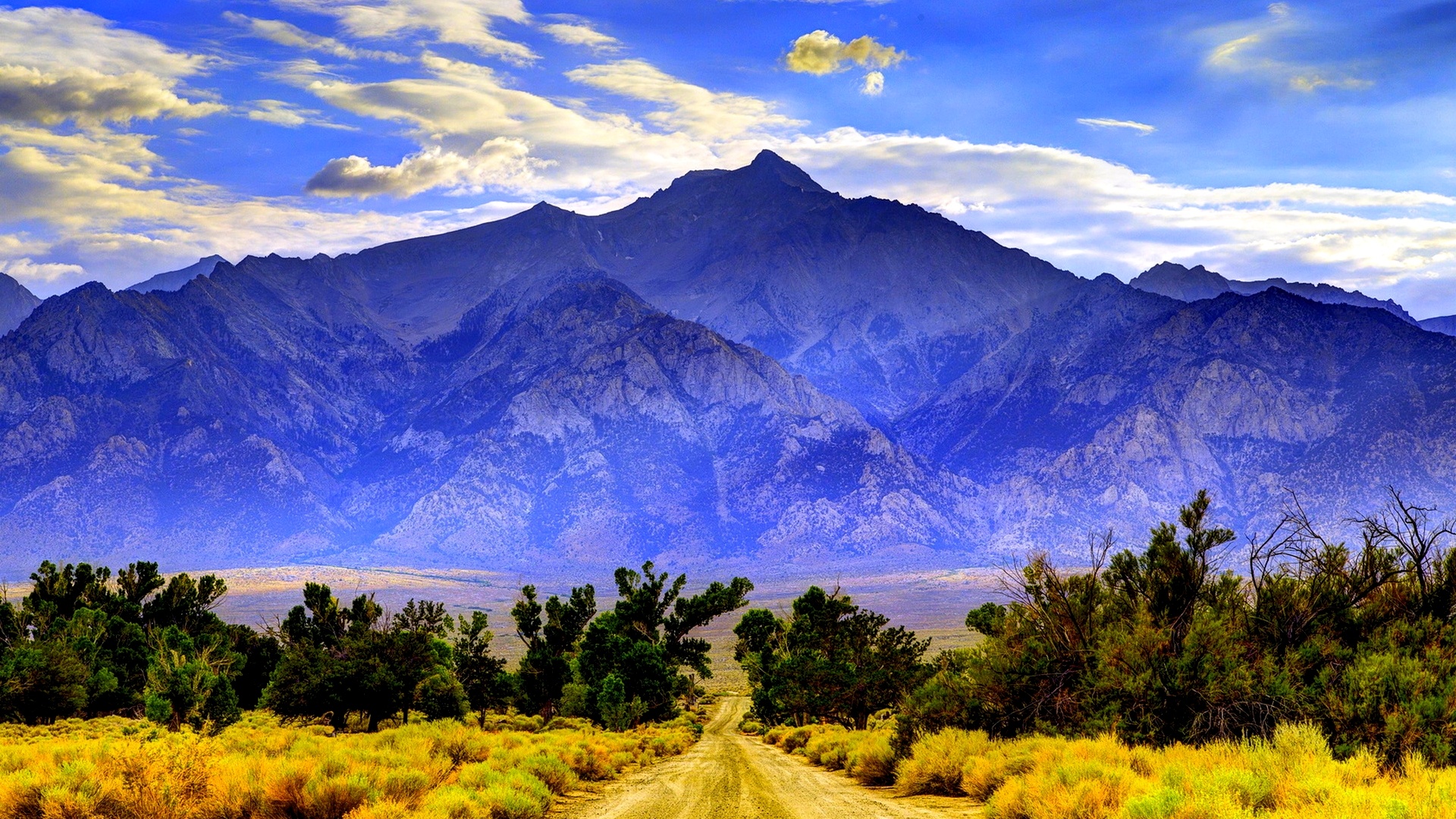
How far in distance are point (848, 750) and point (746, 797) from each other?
35.9 feet

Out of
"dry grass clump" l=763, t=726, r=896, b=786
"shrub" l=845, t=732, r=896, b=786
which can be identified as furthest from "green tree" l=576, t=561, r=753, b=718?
"shrub" l=845, t=732, r=896, b=786

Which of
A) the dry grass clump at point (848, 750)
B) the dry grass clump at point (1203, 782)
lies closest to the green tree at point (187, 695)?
the dry grass clump at point (848, 750)

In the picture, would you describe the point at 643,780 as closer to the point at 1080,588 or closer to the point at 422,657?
the point at 1080,588

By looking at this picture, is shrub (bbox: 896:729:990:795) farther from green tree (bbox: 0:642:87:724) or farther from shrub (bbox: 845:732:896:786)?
green tree (bbox: 0:642:87:724)

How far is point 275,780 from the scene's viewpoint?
17.4 m

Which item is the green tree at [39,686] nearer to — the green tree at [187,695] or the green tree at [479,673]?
the green tree at [187,695]

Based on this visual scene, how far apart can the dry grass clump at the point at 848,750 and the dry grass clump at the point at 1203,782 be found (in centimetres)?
606

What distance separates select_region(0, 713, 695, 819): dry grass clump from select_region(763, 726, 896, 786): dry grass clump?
792 centimetres

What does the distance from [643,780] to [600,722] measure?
28019mm

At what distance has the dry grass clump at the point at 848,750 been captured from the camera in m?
28.8

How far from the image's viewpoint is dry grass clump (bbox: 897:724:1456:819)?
43.1 feet

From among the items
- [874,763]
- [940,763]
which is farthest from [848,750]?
[940,763]

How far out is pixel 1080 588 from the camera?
27969 millimetres

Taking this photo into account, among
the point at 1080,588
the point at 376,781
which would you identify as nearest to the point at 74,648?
the point at 376,781
